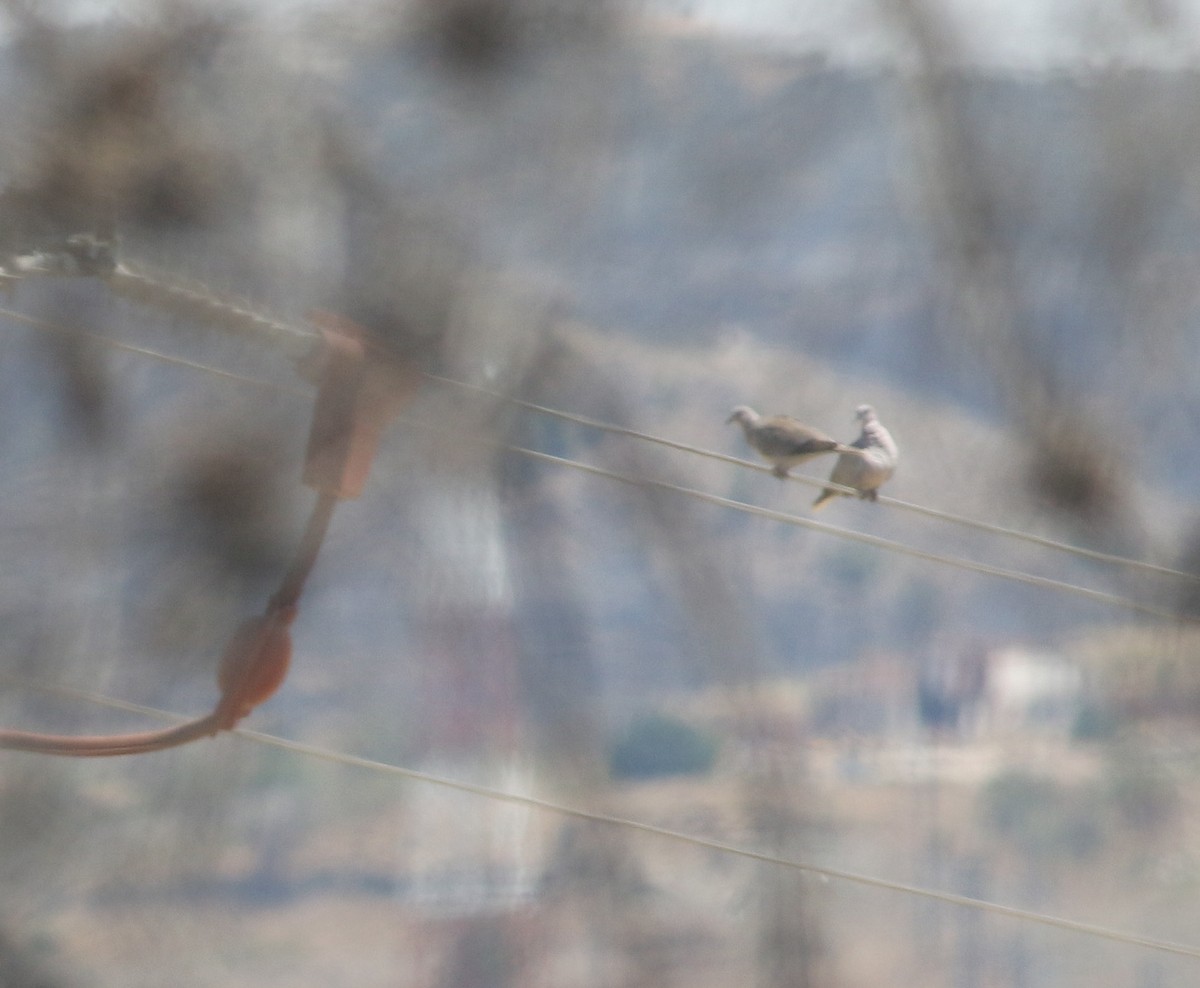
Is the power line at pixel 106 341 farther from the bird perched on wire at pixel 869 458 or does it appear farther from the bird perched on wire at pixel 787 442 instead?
the bird perched on wire at pixel 869 458

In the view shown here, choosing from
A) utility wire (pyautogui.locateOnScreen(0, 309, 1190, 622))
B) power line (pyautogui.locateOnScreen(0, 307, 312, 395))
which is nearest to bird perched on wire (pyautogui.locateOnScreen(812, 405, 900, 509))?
utility wire (pyautogui.locateOnScreen(0, 309, 1190, 622))

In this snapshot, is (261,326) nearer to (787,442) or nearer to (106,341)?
(106,341)

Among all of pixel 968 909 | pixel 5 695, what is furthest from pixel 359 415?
pixel 968 909

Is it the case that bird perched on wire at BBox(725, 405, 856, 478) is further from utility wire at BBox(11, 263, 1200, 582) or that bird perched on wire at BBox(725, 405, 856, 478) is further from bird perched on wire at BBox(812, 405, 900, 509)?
utility wire at BBox(11, 263, 1200, 582)

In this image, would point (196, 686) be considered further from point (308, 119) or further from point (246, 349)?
point (308, 119)

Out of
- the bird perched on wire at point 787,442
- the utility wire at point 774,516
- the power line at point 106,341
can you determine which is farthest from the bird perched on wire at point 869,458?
the power line at point 106,341

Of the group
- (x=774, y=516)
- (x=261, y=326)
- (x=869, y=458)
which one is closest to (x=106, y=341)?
(x=261, y=326)
